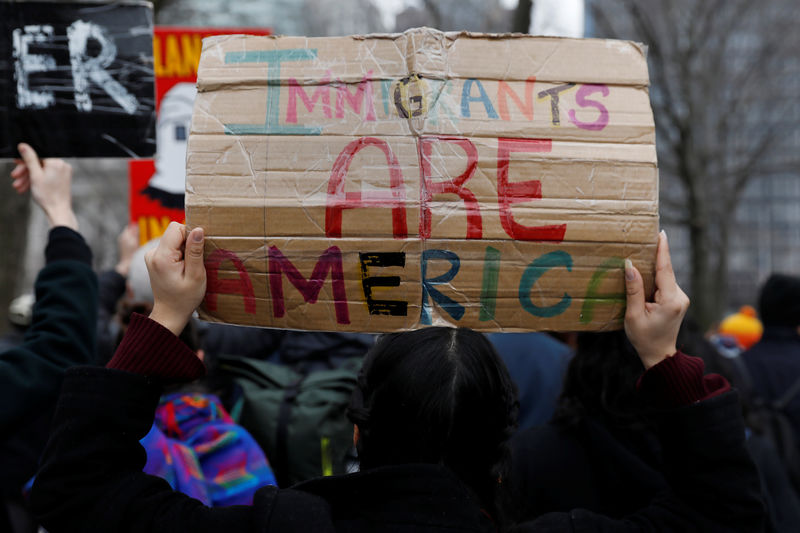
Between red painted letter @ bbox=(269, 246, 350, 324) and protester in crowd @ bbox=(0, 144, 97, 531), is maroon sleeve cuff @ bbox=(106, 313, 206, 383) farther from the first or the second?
protester in crowd @ bbox=(0, 144, 97, 531)

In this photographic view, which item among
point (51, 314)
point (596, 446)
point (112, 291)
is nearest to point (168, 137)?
point (112, 291)

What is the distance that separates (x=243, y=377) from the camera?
8.40 ft

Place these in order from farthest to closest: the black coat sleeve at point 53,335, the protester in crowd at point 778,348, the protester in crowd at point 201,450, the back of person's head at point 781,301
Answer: the back of person's head at point 781,301
the protester in crowd at point 778,348
the protester in crowd at point 201,450
the black coat sleeve at point 53,335

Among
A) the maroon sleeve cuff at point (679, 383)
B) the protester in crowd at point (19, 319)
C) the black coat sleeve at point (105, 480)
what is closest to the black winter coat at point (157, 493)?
the black coat sleeve at point (105, 480)

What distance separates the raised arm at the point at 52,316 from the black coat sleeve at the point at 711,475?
4.16ft

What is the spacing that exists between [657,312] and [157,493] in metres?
1.14

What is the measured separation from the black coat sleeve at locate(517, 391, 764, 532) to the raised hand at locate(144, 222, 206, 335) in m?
0.90

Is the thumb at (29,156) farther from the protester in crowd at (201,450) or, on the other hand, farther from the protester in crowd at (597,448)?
the protester in crowd at (597,448)

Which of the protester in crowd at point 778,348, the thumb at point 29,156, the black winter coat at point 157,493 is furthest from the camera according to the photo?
the protester in crowd at point 778,348

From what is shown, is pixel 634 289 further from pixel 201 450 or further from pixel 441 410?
pixel 201 450

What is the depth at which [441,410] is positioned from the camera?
1.34 m

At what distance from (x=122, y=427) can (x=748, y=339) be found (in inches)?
244

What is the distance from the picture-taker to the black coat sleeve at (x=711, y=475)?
150cm

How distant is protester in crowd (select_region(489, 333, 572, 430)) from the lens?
280cm
